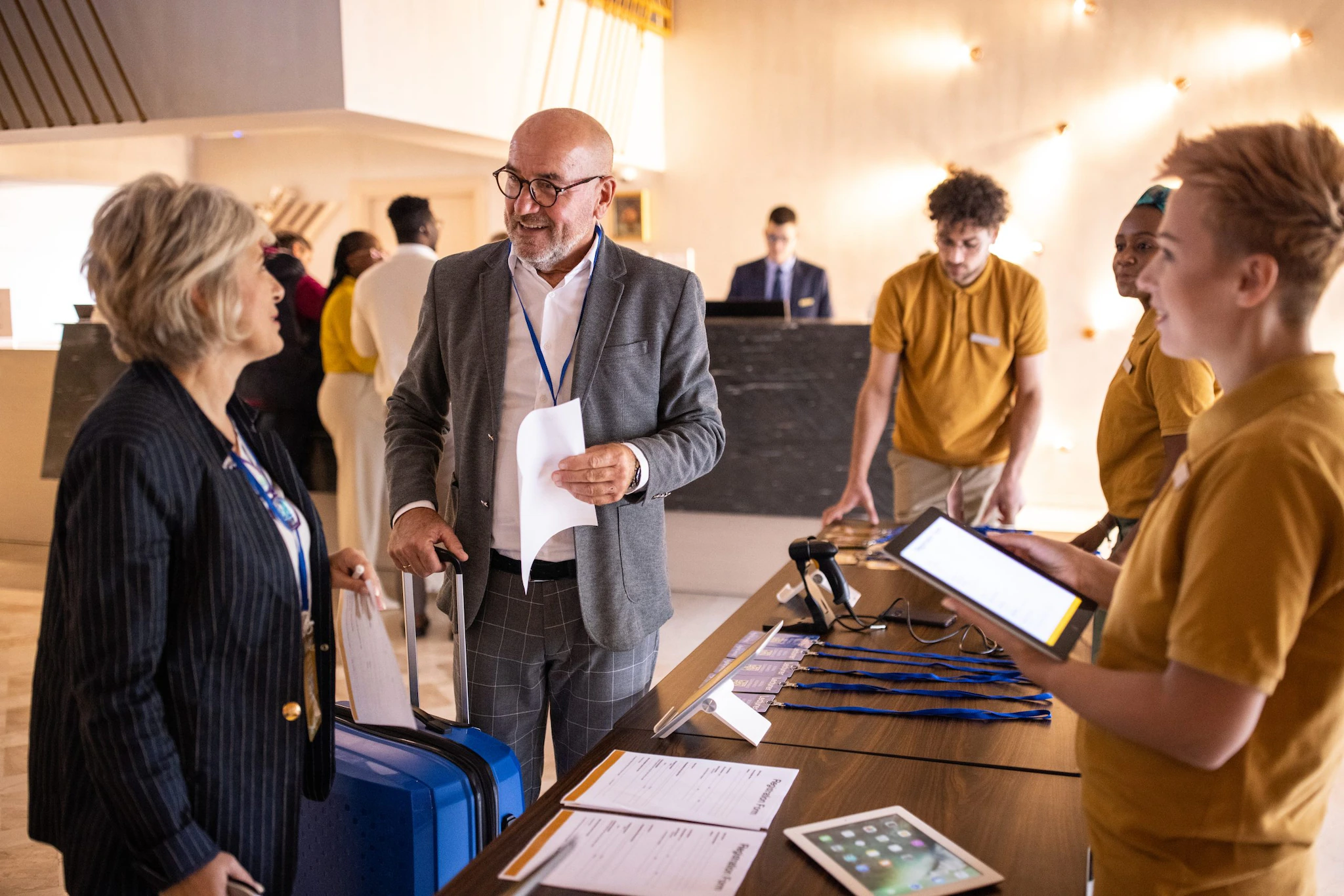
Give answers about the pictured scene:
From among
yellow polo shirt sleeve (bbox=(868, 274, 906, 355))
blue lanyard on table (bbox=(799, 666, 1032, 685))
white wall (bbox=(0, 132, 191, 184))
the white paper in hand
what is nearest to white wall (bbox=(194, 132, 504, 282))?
white wall (bbox=(0, 132, 191, 184))

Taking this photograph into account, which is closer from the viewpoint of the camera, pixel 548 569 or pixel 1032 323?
pixel 548 569

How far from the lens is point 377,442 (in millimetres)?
4664

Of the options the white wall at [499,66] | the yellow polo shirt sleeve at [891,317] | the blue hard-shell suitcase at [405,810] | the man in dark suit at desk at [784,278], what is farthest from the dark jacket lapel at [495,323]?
the man in dark suit at desk at [784,278]

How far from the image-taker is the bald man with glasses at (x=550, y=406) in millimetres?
1840

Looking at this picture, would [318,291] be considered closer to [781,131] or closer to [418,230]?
[418,230]

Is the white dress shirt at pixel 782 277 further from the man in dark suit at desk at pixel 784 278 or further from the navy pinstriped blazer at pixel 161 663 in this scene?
the navy pinstriped blazer at pixel 161 663

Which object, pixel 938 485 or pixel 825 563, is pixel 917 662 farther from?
pixel 938 485

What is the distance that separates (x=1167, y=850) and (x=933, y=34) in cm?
704

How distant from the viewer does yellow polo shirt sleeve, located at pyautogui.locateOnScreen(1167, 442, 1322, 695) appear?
830 mm

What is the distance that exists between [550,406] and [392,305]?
252 cm

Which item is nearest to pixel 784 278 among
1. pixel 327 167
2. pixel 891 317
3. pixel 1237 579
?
pixel 891 317

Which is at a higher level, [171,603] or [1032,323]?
[1032,323]

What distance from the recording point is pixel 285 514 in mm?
1361

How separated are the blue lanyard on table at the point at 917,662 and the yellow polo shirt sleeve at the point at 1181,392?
51 centimetres
